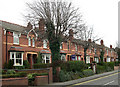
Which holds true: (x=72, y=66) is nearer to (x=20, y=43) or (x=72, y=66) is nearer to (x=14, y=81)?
(x=20, y=43)

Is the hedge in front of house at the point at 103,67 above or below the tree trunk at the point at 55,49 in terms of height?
below

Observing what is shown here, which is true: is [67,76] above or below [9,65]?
below

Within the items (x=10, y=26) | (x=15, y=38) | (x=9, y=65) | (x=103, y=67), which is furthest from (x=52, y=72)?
(x=103, y=67)

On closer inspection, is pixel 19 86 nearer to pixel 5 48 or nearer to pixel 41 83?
pixel 41 83

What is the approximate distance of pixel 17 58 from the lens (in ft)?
91.9

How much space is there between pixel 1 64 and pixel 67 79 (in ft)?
32.9

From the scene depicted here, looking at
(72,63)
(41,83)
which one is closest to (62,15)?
(72,63)

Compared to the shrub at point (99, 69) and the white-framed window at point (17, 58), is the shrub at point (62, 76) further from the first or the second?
the shrub at point (99, 69)

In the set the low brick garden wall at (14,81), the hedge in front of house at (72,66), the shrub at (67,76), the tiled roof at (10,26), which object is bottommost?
the shrub at (67,76)

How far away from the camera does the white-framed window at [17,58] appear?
27.5 metres

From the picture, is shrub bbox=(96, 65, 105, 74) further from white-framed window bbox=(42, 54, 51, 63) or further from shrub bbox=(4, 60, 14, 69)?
shrub bbox=(4, 60, 14, 69)

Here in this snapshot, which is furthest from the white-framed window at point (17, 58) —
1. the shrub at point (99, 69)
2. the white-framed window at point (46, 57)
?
the shrub at point (99, 69)

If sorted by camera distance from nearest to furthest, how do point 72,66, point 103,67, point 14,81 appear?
point 14,81 → point 72,66 → point 103,67

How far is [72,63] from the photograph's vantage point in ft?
78.7
